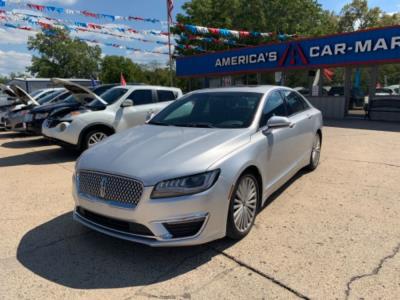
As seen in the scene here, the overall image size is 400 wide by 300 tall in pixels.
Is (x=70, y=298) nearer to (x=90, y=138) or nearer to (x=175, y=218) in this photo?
(x=175, y=218)

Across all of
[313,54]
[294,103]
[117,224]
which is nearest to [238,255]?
[117,224]

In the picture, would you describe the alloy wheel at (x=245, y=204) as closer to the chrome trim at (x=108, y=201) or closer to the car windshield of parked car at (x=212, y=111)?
the car windshield of parked car at (x=212, y=111)

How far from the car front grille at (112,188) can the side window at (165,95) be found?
18.9ft

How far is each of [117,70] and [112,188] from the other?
7175 cm

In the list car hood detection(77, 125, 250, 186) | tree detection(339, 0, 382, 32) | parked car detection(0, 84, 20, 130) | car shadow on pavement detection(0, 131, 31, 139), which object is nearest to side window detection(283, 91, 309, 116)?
car hood detection(77, 125, 250, 186)

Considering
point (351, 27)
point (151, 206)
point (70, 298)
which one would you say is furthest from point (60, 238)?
point (351, 27)

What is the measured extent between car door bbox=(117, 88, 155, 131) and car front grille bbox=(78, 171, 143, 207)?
474cm

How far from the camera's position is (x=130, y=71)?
72438 millimetres

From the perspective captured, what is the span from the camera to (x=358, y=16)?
46.0m

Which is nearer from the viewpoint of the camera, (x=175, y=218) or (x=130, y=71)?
(x=175, y=218)

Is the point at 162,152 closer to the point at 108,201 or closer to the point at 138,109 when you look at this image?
the point at 108,201

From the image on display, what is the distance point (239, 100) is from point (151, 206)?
7.07 ft

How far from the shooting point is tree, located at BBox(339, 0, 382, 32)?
4484cm

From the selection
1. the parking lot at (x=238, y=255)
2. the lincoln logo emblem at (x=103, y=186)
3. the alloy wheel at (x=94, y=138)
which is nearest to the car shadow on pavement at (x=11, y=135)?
the alloy wheel at (x=94, y=138)
